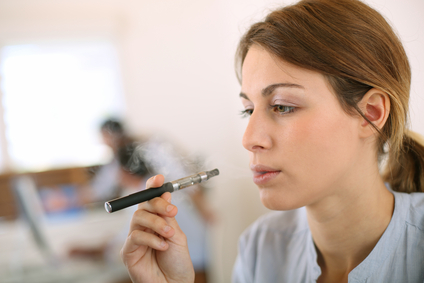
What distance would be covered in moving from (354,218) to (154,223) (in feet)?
1.76

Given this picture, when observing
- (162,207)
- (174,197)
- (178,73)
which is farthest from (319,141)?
(178,73)

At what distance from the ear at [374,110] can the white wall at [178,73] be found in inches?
47.3

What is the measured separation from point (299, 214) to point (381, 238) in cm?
29

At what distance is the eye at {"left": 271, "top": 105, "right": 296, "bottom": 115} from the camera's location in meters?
0.70

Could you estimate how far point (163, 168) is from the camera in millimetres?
1839

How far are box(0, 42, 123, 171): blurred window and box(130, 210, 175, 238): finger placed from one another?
158 centimetres

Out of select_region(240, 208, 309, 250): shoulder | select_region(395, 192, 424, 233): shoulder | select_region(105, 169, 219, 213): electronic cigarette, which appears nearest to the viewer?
select_region(105, 169, 219, 213): electronic cigarette

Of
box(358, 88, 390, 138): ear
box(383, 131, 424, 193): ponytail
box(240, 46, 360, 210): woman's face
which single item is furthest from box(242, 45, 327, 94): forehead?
box(383, 131, 424, 193): ponytail

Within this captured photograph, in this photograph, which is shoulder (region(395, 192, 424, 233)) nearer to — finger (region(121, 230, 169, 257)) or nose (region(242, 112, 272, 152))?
nose (region(242, 112, 272, 152))

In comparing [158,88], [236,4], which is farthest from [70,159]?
[236,4]

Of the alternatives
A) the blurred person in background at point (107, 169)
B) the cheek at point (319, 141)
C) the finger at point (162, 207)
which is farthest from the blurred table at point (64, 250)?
the cheek at point (319, 141)

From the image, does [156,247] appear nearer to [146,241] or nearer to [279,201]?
[146,241]

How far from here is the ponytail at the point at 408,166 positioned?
849 millimetres

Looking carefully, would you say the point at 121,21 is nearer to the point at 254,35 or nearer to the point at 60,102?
the point at 60,102
